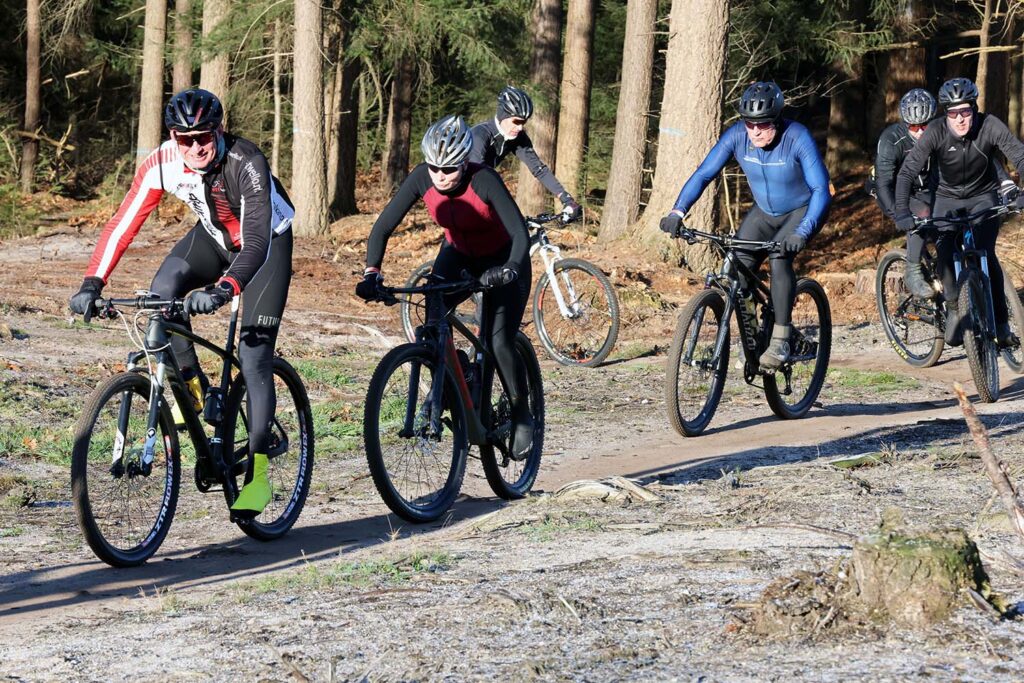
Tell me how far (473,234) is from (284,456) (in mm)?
1544

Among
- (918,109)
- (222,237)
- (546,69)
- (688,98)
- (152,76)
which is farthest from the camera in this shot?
(152,76)

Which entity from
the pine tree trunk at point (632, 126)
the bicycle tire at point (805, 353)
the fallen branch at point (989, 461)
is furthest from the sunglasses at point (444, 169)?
the pine tree trunk at point (632, 126)

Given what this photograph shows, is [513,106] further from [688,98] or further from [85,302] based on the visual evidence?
[688,98]

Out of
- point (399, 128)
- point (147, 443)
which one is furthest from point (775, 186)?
point (399, 128)

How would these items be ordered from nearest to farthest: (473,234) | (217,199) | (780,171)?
(217,199), (473,234), (780,171)

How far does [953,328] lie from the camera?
38.2ft

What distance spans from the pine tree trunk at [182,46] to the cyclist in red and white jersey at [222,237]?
18344 mm

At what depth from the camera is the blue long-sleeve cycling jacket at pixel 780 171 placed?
948cm

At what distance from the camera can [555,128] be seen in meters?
23.7

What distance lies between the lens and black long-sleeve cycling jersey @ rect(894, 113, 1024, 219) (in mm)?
11641

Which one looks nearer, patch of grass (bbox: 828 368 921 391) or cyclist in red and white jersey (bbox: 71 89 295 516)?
cyclist in red and white jersey (bbox: 71 89 295 516)

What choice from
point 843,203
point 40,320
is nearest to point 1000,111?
point 843,203

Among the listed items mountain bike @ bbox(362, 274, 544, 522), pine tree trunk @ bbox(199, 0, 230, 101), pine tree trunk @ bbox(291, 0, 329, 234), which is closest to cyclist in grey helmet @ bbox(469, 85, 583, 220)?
mountain bike @ bbox(362, 274, 544, 522)

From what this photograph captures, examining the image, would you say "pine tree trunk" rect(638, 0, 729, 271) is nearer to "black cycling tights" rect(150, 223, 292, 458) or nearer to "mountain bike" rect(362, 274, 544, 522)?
"mountain bike" rect(362, 274, 544, 522)
